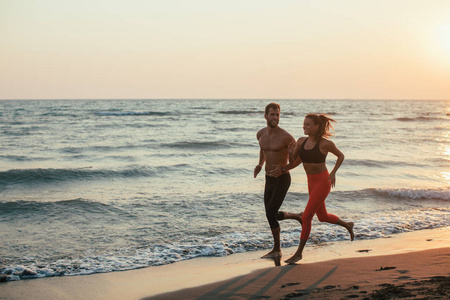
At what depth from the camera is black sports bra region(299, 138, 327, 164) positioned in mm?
5531

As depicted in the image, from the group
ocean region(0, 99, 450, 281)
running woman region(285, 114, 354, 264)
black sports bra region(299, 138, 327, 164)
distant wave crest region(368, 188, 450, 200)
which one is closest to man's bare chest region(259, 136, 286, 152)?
running woman region(285, 114, 354, 264)

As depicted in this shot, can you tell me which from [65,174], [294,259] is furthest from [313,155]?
[65,174]

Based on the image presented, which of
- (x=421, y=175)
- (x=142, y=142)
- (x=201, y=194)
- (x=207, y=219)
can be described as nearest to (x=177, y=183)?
(x=201, y=194)

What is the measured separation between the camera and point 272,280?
16.2 feet

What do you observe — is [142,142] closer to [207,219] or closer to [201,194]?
[201,194]

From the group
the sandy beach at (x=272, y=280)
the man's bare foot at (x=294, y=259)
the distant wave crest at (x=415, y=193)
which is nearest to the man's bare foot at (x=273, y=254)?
the sandy beach at (x=272, y=280)

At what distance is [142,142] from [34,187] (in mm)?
11289

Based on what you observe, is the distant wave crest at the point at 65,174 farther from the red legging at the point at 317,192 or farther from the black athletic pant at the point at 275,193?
the red legging at the point at 317,192

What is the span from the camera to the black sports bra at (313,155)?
553 centimetres

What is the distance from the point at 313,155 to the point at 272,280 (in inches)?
65.0

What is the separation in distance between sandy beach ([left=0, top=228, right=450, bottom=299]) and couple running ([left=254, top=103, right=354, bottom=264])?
52 centimetres

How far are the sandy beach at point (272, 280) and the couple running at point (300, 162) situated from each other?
52cm

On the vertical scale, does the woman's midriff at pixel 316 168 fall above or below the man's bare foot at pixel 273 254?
above

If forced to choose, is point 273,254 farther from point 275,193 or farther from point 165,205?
Result: point 165,205
